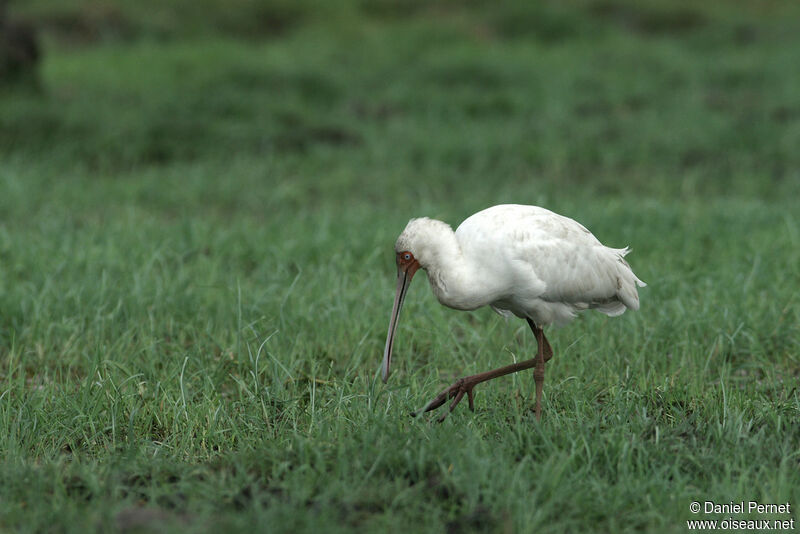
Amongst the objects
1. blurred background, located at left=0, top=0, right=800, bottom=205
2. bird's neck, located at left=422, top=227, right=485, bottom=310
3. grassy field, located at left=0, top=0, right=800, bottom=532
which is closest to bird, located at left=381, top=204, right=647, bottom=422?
bird's neck, located at left=422, top=227, right=485, bottom=310

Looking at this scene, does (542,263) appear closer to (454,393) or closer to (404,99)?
(454,393)

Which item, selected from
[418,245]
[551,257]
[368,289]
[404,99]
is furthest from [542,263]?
[404,99]

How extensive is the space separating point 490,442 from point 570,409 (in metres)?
0.65

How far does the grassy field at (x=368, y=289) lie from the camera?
326cm

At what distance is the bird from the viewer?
12.6ft

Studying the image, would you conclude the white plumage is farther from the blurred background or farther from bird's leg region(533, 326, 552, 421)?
the blurred background

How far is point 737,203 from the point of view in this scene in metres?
7.84

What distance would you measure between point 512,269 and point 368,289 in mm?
1961

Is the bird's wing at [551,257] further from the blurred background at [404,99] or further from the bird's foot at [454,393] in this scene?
the blurred background at [404,99]

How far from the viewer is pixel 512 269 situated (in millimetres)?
3889

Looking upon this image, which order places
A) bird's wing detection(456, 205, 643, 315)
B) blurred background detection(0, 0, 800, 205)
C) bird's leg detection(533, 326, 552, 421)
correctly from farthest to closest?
blurred background detection(0, 0, 800, 205)
bird's leg detection(533, 326, 552, 421)
bird's wing detection(456, 205, 643, 315)

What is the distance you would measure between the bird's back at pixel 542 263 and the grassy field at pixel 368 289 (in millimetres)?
404

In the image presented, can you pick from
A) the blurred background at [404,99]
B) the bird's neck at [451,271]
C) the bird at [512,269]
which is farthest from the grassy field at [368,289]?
the bird's neck at [451,271]

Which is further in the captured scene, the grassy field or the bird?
the bird
